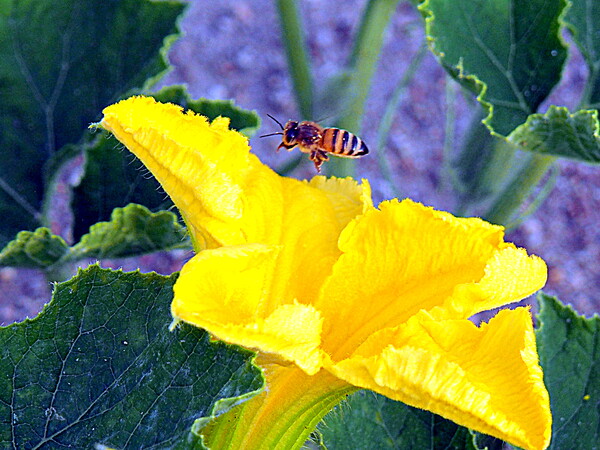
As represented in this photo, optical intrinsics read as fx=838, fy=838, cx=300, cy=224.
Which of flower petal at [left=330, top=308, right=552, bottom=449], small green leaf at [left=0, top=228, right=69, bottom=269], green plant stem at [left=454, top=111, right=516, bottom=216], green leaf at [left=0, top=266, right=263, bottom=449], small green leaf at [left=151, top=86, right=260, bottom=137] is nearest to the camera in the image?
flower petal at [left=330, top=308, right=552, bottom=449]

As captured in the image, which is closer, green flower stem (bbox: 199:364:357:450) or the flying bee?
green flower stem (bbox: 199:364:357:450)

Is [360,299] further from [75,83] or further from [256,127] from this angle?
[75,83]

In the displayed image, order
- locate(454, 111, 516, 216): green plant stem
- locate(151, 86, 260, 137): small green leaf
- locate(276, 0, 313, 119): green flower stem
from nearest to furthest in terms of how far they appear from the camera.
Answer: locate(151, 86, 260, 137): small green leaf
locate(454, 111, 516, 216): green plant stem
locate(276, 0, 313, 119): green flower stem

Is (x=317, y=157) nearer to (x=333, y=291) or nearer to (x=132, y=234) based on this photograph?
(x=132, y=234)

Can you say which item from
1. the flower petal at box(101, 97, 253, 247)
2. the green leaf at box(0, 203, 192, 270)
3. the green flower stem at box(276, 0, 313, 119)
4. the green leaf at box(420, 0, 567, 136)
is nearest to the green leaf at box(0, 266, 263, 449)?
the flower petal at box(101, 97, 253, 247)

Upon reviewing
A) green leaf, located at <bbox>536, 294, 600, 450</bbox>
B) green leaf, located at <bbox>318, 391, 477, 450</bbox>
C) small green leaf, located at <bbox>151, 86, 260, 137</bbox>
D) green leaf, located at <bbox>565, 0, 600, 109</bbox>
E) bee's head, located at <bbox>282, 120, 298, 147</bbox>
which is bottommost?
green leaf, located at <bbox>318, 391, 477, 450</bbox>

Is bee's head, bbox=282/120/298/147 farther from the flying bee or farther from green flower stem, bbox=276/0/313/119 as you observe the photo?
green flower stem, bbox=276/0/313/119

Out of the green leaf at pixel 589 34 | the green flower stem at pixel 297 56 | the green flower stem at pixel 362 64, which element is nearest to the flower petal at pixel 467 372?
the green leaf at pixel 589 34
